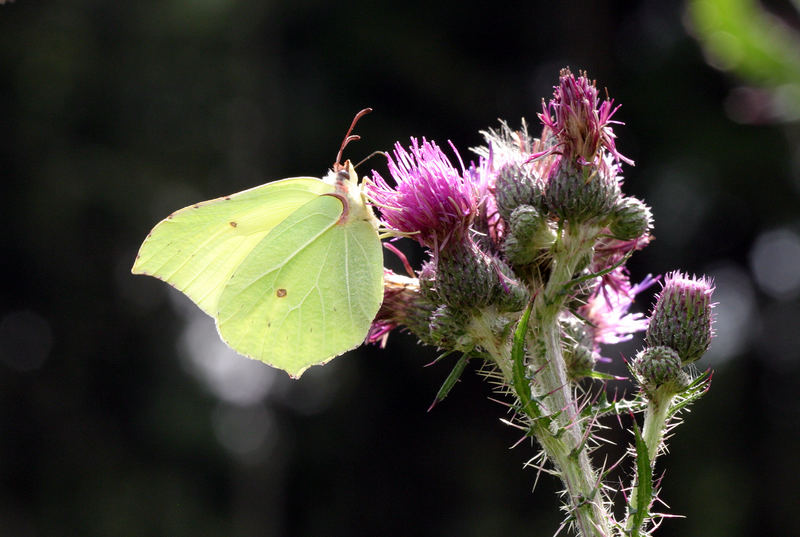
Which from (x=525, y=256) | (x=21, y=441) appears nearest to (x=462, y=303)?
(x=525, y=256)

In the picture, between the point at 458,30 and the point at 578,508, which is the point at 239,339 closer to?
the point at 578,508

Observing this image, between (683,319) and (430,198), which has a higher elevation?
(430,198)

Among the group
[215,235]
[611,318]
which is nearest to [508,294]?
[611,318]

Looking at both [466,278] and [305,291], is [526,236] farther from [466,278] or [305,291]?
[305,291]

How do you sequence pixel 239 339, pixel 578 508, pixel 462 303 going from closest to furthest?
pixel 578 508, pixel 462 303, pixel 239 339

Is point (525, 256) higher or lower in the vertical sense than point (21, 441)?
higher

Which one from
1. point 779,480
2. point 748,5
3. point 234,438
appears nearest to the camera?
point 748,5
